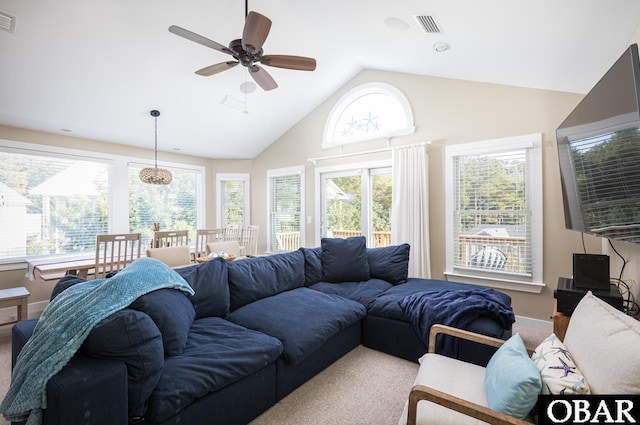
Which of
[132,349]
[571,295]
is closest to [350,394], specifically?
[132,349]

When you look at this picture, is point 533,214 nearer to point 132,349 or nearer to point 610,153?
point 610,153

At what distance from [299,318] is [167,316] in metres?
1.00

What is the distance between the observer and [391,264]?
3535 mm

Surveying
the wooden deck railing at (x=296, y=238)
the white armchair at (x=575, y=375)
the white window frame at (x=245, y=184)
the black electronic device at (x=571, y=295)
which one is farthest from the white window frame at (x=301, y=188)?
the white armchair at (x=575, y=375)

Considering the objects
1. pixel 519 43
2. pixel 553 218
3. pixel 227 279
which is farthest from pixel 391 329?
pixel 519 43

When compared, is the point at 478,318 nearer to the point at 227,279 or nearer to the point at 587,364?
the point at 587,364

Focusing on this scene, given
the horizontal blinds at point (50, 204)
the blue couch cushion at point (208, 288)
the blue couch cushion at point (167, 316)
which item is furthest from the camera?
the horizontal blinds at point (50, 204)

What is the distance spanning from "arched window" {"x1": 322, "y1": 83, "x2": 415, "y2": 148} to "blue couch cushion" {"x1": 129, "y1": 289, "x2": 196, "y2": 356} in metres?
3.63

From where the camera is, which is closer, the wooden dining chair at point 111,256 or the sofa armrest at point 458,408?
the sofa armrest at point 458,408

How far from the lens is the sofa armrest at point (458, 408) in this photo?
113cm

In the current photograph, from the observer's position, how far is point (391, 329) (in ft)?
8.73

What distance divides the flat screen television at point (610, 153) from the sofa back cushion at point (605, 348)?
536 millimetres

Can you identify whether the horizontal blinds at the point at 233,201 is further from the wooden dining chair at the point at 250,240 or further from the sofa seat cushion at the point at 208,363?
the sofa seat cushion at the point at 208,363

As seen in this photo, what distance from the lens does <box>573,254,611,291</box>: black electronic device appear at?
81.7 inches
